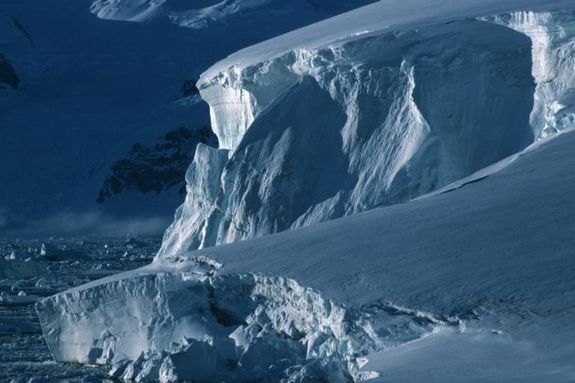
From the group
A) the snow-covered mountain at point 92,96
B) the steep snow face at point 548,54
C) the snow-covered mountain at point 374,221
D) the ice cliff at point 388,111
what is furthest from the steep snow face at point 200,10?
the steep snow face at point 548,54

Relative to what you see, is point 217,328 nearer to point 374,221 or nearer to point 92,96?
point 374,221

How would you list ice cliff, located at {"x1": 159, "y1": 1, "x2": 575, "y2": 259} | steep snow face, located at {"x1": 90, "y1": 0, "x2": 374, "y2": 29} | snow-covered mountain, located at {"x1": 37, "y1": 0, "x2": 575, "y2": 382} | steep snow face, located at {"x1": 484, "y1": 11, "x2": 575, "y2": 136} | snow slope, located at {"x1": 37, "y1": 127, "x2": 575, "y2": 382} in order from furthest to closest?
1. steep snow face, located at {"x1": 90, "y1": 0, "x2": 374, "y2": 29}
2. ice cliff, located at {"x1": 159, "y1": 1, "x2": 575, "y2": 259}
3. steep snow face, located at {"x1": 484, "y1": 11, "x2": 575, "y2": 136}
4. snow-covered mountain, located at {"x1": 37, "y1": 0, "x2": 575, "y2": 382}
5. snow slope, located at {"x1": 37, "y1": 127, "x2": 575, "y2": 382}

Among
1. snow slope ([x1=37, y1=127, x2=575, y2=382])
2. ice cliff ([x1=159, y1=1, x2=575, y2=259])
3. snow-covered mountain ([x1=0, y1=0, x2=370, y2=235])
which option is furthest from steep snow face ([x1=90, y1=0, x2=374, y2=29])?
snow slope ([x1=37, y1=127, x2=575, y2=382])

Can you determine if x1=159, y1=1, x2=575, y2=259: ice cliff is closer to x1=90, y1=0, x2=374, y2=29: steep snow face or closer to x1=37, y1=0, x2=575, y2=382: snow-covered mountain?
x1=37, y1=0, x2=575, y2=382: snow-covered mountain

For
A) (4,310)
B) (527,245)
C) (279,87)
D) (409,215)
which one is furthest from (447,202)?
(4,310)

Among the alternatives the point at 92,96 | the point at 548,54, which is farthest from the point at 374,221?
the point at 92,96

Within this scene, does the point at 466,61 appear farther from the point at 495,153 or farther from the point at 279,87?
the point at 279,87

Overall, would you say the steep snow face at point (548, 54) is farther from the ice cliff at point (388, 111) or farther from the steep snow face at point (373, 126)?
the steep snow face at point (373, 126)
